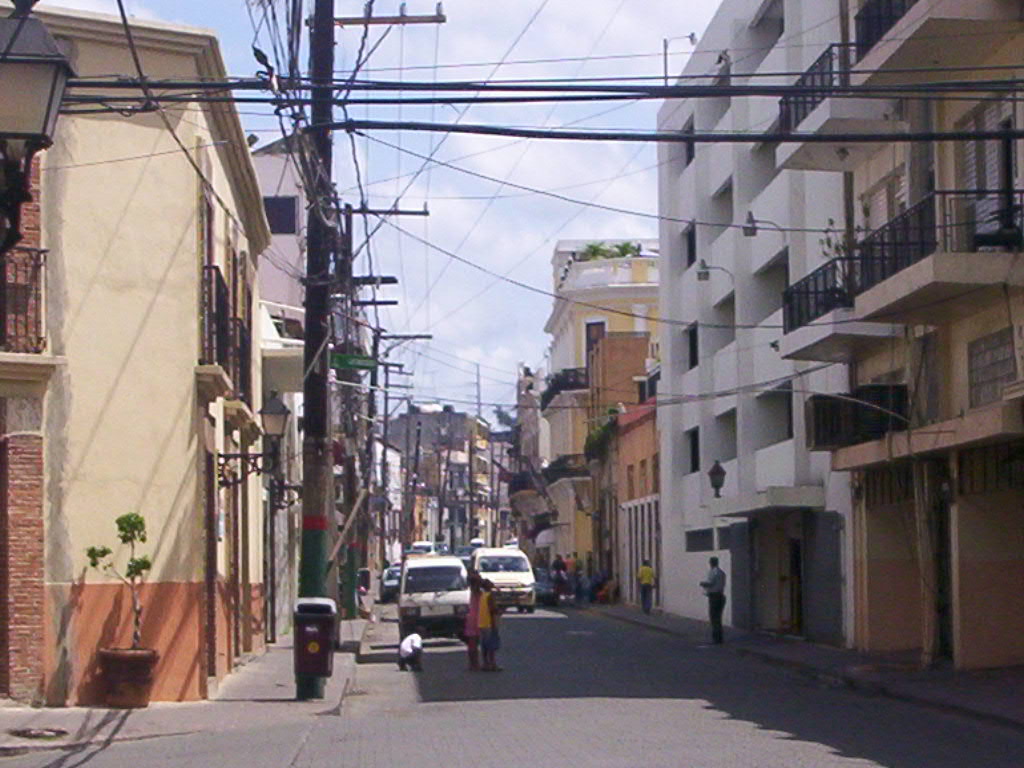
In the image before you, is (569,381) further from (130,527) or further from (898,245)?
(130,527)

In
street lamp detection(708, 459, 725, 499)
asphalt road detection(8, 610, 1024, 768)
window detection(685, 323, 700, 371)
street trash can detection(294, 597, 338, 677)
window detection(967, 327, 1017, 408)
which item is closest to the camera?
asphalt road detection(8, 610, 1024, 768)

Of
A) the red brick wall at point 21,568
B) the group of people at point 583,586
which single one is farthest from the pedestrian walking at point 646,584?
the red brick wall at point 21,568

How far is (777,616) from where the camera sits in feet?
131

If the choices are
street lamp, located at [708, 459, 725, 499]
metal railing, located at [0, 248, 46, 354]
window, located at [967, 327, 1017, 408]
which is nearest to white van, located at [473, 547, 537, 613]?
street lamp, located at [708, 459, 725, 499]

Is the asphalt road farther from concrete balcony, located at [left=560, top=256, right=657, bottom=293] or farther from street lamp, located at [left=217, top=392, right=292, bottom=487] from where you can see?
concrete balcony, located at [left=560, top=256, right=657, bottom=293]

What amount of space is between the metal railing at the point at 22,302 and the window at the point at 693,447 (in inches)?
1239

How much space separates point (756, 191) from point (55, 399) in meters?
25.0

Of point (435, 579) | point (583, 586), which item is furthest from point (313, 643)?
point (583, 586)

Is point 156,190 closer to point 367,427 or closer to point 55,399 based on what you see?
point 55,399

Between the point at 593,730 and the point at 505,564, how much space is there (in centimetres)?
3382

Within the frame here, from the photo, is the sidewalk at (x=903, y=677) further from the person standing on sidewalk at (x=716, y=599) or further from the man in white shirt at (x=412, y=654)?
the man in white shirt at (x=412, y=654)

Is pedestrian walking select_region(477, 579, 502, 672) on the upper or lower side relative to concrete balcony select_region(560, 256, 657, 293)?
lower

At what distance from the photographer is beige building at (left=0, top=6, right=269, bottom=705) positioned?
65.6ft

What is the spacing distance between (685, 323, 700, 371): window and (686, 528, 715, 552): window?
15.4 ft
